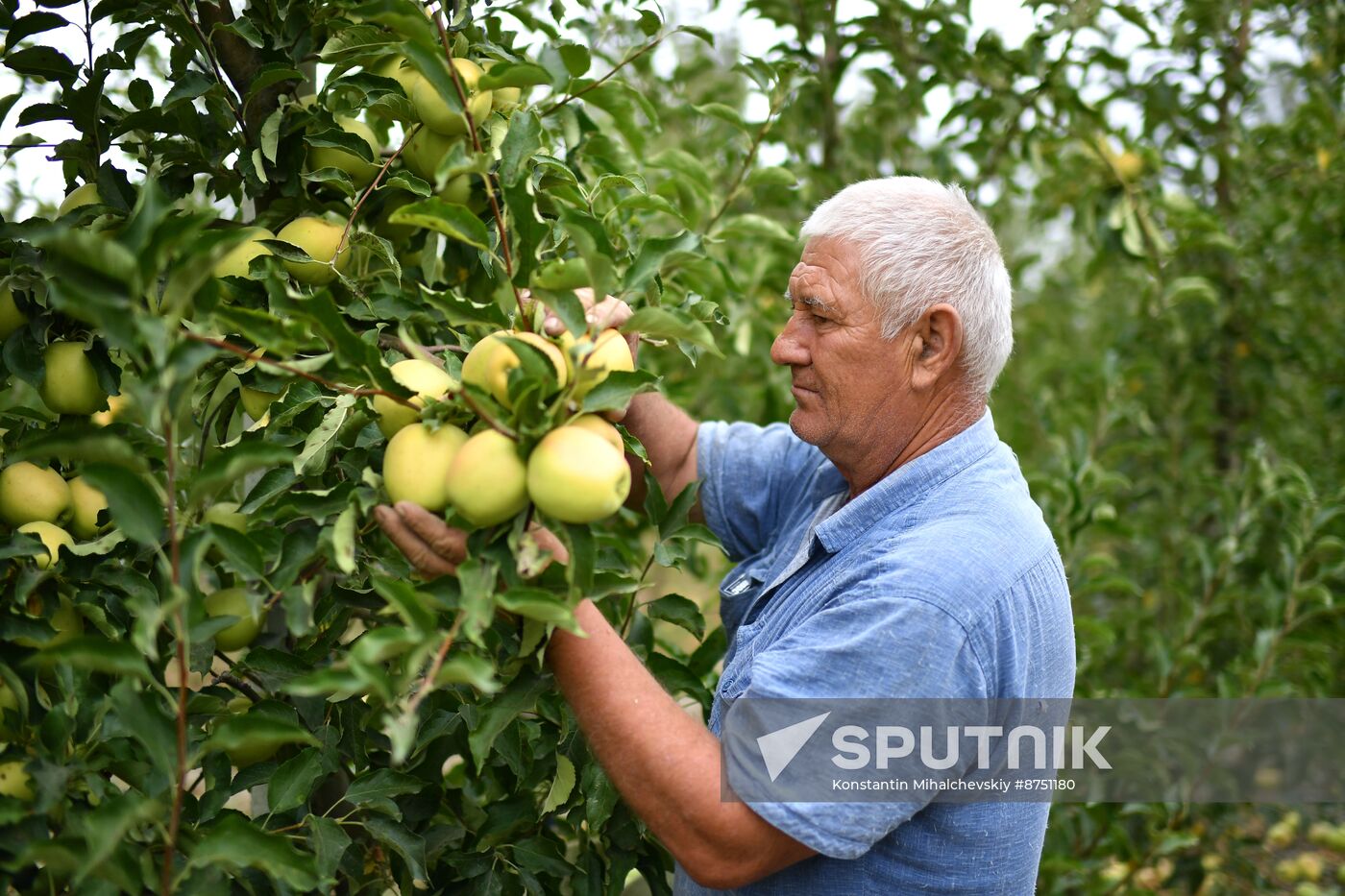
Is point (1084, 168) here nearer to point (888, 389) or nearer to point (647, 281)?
point (888, 389)

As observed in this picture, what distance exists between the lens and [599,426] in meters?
1.07

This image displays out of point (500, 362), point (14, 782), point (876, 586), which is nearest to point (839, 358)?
point (876, 586)

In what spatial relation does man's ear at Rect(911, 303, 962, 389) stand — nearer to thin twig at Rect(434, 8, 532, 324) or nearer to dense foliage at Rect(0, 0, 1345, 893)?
dense foliage at Rect(0, 0, 1345, 893)

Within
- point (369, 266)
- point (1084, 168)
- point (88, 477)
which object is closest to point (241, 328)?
point (88, 477)

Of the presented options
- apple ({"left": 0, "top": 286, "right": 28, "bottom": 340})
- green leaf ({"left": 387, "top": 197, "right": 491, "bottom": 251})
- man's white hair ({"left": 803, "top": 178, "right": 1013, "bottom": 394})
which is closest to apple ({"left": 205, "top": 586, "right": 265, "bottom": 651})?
apple ({"left": 0, "top": 286, "right": 28, "bottom": 340})

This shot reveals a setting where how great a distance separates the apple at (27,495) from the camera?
1172mm

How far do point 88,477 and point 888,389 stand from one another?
958 mm

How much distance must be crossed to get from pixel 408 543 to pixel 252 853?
0.30 meters

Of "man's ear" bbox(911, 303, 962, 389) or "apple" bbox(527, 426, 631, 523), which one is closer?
"apple" bbox(527, 426, 631, 523)

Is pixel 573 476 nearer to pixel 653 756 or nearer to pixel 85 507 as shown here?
pixel 653 756

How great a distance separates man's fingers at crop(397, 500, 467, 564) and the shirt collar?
565 mm

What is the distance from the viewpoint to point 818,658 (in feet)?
3.93

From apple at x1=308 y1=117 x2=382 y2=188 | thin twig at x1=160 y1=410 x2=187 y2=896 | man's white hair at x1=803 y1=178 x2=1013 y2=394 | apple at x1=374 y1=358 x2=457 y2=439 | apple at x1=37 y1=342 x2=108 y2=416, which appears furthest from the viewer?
man's white hair at x1=803 y1=178 x2=1013 y2=394

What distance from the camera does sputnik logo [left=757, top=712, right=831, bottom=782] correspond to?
3.84 ft
